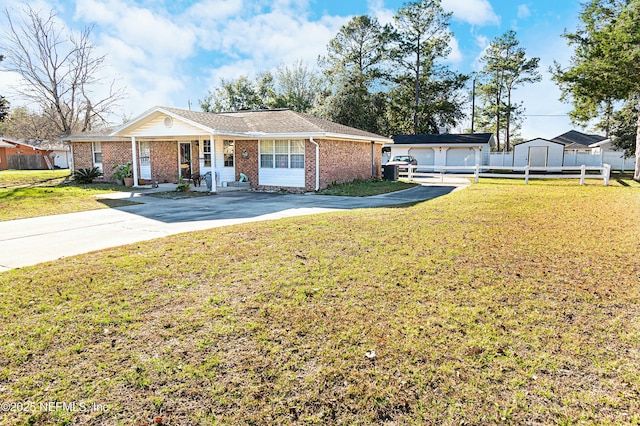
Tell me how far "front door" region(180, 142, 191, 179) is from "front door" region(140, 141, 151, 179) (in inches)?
71.9

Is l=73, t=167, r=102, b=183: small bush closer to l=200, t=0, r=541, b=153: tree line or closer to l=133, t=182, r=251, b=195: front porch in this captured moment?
l=133, t=182, r=251, b=195: front porch

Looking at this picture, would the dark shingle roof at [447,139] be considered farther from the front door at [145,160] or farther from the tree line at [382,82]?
the front door at [145,160]

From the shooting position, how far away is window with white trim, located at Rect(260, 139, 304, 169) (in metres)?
17.2

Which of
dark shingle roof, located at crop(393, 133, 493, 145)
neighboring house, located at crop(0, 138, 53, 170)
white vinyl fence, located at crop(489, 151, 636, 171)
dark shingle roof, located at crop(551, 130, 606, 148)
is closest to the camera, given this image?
dark shingle roof, located at crop(393, 133, 493, 145)

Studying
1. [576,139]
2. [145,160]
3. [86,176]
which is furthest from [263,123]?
[576,139]

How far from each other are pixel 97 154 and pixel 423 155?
25974 mm

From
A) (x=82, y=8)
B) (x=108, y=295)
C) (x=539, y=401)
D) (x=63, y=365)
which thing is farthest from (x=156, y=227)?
(x=82, y=8)

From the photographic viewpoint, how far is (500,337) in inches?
144

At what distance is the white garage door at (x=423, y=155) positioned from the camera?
3666 centimetres

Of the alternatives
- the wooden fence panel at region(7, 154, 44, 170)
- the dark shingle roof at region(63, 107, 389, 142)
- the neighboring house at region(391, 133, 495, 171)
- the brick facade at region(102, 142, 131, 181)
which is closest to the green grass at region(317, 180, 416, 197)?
the dark shingle roof at region(63, 107, 389, 142)

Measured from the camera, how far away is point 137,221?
31.6ft

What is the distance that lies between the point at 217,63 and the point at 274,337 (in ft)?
148

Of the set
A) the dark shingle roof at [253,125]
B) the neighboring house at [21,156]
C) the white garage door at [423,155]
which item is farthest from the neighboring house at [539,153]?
the neighboring house at [21,156]

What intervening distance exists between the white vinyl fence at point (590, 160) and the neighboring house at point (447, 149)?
184 cm
